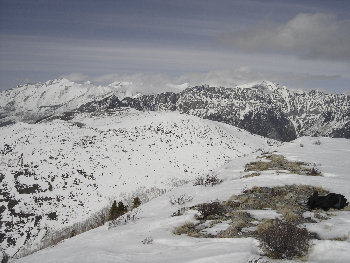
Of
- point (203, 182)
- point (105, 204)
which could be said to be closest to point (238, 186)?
point (203, 182)

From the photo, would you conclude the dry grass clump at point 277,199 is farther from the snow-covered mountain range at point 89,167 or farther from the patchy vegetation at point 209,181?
the snow-covered mountain range at point 89,167

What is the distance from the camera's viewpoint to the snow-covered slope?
87.1 metres

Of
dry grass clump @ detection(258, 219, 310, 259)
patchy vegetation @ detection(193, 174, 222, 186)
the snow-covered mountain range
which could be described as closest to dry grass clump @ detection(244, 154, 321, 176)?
patchy vegetation @ detection(193, 174, 222, 186)

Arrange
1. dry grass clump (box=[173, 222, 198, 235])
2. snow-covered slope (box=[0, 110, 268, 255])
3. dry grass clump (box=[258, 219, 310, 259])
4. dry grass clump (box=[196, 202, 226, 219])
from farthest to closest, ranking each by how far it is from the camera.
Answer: snow-covered slope (box=[0, 110, 268, 255]) < dry grass clump (box=[196, 202, 226, 219]) < dry grass clump (box=[173, 222, 198, 235]) < dry grass clump (box=[258, 219, 310, 259])

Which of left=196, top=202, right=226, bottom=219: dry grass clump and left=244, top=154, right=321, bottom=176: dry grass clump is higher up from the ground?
left=244, top=154, right=321, bottom=176: dry grass clump

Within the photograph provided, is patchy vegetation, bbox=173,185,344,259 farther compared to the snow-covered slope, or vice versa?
the snow-covered slope

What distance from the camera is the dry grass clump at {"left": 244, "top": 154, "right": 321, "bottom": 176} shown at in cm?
1787

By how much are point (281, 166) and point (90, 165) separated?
334ft

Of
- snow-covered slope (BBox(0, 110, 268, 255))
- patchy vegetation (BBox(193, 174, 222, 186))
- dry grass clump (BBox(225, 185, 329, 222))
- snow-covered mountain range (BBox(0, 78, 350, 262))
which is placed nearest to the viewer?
dry grass clump (BBox(225, 185, 329, 222))

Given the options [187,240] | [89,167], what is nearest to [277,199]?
[187,240]

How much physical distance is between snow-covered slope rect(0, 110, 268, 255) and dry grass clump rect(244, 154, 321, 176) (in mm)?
55915

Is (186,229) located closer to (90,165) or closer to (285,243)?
(285,243)

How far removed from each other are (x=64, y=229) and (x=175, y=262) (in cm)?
7977

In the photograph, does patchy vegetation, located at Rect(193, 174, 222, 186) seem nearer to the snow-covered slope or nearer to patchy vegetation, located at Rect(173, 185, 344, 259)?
patchy vegetation, located at Rect(173, 185, 344, 259)
